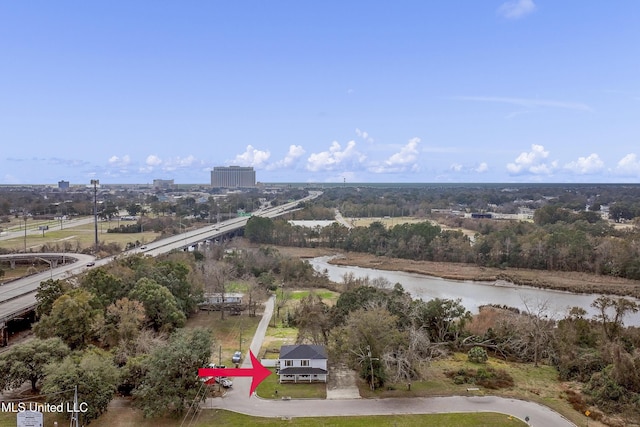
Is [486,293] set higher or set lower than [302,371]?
lower

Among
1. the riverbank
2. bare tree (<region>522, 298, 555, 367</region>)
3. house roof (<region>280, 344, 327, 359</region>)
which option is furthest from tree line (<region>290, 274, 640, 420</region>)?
the riverbank

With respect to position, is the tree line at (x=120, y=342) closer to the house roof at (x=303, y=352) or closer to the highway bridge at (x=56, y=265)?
the highway bridge at (x=56, y=265)

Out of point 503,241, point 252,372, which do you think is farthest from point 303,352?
point 503,241

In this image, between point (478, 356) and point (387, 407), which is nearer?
point (387, 407)

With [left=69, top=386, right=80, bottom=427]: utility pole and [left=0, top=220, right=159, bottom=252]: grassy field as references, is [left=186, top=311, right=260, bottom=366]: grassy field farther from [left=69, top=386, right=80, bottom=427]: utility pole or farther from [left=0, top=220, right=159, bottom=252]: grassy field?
[left=0, top=220, right=159, bottom=252]: grassy field

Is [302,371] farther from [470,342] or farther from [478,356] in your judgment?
[470,342]

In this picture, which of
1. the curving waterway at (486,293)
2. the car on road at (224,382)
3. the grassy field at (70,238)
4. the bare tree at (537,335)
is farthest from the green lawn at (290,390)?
the grassy field at (70,238)
